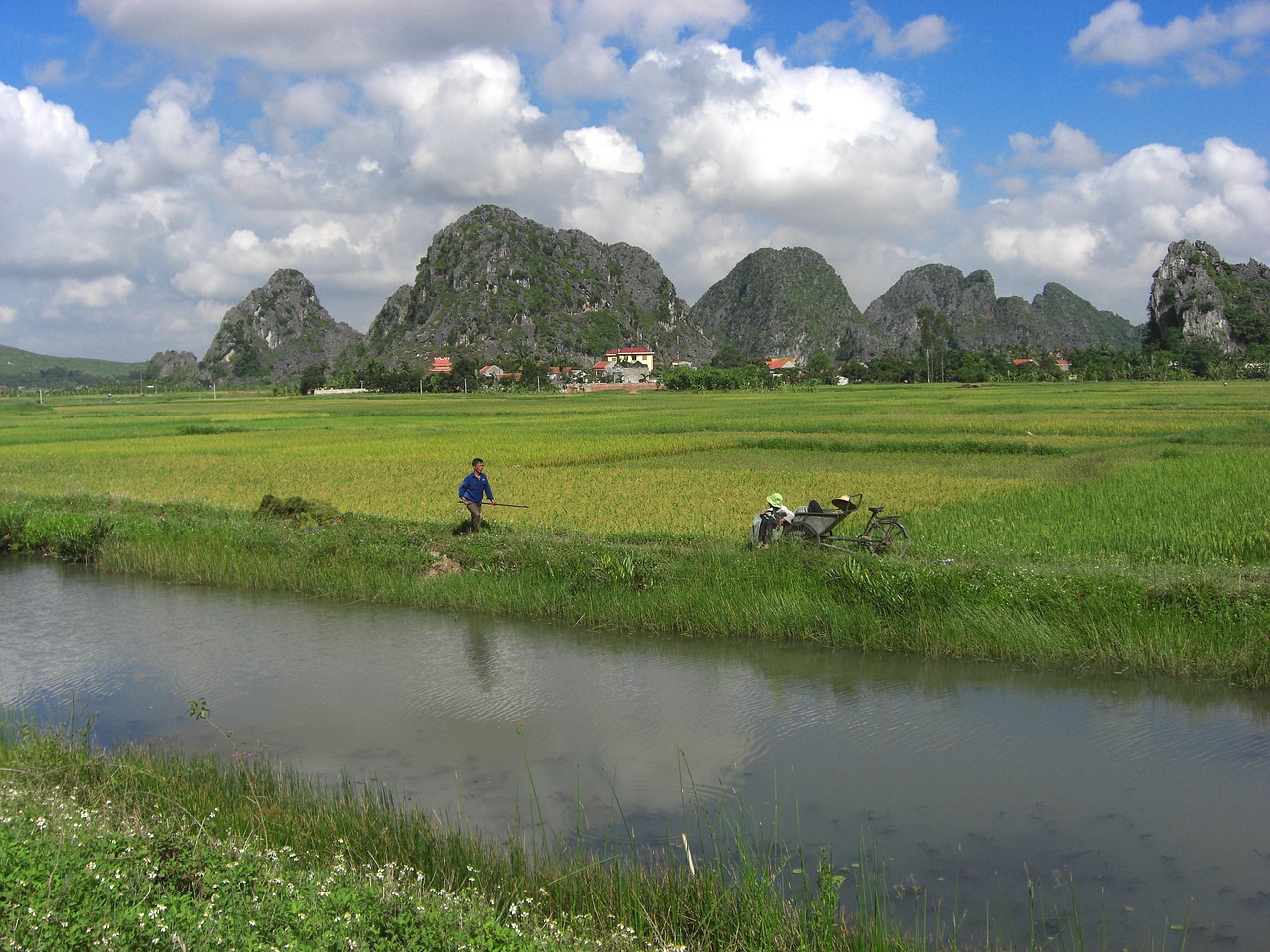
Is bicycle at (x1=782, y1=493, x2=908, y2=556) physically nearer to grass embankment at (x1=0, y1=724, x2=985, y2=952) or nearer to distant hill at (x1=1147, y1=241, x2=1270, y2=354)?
grass embankment at (x1=0, y1=724, x2=985, y2=952)

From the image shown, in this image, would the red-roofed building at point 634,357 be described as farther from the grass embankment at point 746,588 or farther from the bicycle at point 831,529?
the bicycle at point 831,529

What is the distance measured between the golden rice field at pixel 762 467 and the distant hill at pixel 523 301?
70.3m

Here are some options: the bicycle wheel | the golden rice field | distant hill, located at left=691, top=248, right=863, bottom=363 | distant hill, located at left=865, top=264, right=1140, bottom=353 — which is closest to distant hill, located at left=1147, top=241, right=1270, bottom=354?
distant hill, located at left=865, top=264, right=1140, bottom=353

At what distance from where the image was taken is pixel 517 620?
8.57 meters

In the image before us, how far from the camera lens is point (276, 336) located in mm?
127562

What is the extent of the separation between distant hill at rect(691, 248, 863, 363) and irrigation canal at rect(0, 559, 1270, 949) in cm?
12104

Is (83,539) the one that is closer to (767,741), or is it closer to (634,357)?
(767,741)

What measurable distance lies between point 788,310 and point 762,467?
119 meters

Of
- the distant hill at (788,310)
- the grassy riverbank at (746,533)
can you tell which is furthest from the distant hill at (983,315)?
the grassy riverbank at (746,533)

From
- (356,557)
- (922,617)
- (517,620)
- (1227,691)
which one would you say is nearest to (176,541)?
(356,557)

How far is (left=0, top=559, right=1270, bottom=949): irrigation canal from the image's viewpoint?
4.10 m

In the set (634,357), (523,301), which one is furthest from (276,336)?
(634,357)

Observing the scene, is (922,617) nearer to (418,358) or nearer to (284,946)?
(284,946)

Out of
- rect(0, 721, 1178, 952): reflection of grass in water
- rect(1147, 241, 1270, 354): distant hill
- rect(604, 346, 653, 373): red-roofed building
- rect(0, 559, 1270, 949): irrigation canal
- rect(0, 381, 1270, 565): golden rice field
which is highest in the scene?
rect(1147, 241, 1270, 354): distant hill
